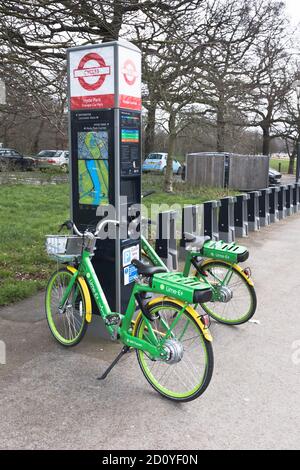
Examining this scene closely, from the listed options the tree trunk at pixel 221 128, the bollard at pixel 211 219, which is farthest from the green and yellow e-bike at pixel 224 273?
the tree trunk at pixel 221 128

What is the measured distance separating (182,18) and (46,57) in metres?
2.05

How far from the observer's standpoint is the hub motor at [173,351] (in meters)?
3.13

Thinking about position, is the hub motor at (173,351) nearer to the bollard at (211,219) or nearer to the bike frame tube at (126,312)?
the bike frame tube at (126,312)

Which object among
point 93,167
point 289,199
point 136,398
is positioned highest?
point 93,167

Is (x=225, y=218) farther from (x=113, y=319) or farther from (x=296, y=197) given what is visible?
(x=296, y=197)

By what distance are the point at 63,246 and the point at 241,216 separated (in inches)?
218

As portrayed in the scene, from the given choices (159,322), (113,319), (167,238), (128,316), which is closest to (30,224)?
(167,238)

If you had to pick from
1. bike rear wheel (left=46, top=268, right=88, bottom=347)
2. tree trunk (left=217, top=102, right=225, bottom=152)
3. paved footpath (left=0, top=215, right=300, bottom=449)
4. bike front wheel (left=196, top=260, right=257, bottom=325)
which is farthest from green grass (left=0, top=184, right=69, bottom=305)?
tree trunk (left=217, top=102, right=225, bottom=152)

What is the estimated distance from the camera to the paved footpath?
278cm

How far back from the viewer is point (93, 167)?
411cm

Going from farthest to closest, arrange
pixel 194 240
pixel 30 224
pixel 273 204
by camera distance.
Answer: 1. pixel 273 204
2. pixel 30 224
3. pixel 194 240

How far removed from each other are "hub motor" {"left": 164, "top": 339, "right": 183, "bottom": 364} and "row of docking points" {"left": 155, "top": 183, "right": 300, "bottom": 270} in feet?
6.95

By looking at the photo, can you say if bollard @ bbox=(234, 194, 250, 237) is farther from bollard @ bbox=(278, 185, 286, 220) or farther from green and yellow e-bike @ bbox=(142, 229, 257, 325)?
green and yellow e-bike @ bbox=(142, 229, 257, 325)

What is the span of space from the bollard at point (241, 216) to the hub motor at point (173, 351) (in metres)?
5.97
